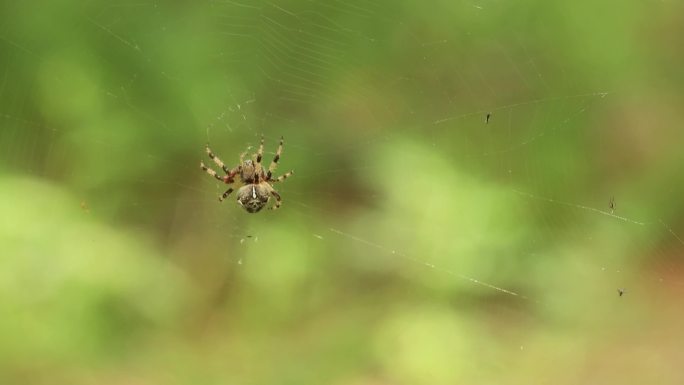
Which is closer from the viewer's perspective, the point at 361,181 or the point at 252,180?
the point at 252,180

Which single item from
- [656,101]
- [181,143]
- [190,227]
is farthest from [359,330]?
[656,101]

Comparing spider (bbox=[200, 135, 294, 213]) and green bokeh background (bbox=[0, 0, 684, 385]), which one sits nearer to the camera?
spider (bbox=[200, 135, 294, 213])

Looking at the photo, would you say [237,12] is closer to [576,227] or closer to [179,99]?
[179,99]

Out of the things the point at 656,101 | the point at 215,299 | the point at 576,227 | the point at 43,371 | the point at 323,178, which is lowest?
the point at 43,371

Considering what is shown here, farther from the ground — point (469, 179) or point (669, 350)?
point (469, 179)

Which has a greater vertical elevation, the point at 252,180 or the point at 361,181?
the point at 361,181

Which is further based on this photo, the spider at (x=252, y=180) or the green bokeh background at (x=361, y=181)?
the green bokeh background at (x=361, y=181)

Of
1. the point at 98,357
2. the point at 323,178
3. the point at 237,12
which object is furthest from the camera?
the point at 323,178

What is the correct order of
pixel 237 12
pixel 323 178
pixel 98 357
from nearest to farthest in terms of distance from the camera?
pixel 98 357, pixel 237 12, pixel 323 178
